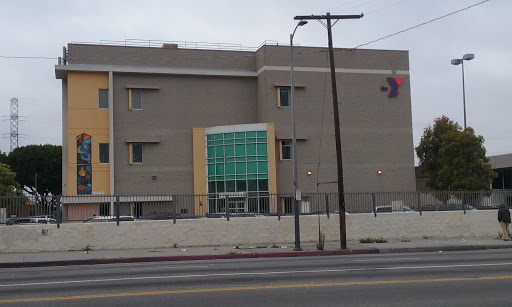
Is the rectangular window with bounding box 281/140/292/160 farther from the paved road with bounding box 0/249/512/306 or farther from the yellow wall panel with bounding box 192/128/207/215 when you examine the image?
the paved road with bounding box 0/249/512/306

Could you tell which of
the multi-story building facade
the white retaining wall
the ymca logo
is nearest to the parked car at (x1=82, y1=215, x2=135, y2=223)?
the white retaining wall

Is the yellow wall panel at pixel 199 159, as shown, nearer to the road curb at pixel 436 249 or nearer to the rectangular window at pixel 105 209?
the rectangular window at pixel 105 209

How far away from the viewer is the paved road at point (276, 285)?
10.5 metres

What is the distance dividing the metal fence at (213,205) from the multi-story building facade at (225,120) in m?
18.9

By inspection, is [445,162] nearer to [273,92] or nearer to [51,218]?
[273,92]

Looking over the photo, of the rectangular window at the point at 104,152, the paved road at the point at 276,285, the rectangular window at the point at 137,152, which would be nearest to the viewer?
the paved road at the point at 276,285

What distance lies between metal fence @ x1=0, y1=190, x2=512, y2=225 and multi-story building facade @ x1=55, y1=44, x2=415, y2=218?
62.0 ft

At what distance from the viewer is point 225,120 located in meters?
50.6

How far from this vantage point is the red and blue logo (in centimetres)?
5178

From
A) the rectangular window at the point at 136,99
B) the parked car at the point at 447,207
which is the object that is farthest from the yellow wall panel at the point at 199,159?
the parked car at the point at 447,207

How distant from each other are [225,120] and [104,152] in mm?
10652

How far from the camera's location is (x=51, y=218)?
23.5 metres

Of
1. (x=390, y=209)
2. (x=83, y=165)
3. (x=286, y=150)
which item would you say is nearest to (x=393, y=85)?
(x=286, y=150)

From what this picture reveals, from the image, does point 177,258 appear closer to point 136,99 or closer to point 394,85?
point 136,99
